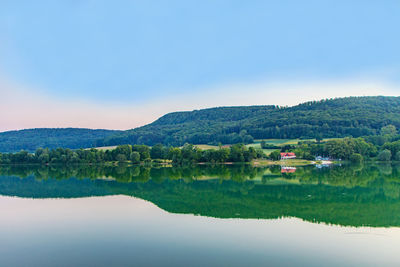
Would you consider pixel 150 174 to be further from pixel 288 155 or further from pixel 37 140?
pixel 37 140

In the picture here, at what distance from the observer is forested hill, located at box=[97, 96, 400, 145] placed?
115 meters

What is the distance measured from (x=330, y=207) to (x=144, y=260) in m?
13.3

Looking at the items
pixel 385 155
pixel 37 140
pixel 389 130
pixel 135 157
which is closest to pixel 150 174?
pixel 135 157

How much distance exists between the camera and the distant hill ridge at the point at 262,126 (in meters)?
116

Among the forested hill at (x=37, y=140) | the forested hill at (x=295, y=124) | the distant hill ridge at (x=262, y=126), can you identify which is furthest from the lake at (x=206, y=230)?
the forested hill at (x=37, y=140)

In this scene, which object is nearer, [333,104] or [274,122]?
[274,122]

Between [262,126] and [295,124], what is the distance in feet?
52.0

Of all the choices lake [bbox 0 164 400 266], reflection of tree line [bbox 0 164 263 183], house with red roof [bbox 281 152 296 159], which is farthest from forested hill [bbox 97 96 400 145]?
lake [bbox 0 164 400 266]

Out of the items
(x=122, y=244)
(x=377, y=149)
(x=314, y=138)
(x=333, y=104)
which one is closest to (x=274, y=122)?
(x=314, y=138)

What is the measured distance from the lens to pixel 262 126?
133 metres

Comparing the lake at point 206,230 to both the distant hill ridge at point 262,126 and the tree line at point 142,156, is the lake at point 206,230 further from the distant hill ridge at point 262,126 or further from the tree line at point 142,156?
the distant hill ridge at point 262,126

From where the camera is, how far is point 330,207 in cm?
1998

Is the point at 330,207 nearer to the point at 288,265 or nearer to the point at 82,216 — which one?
the point at 288,265

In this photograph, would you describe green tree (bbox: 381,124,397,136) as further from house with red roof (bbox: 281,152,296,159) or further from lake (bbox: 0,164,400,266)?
lake (bbox: 0,164,400,266)
